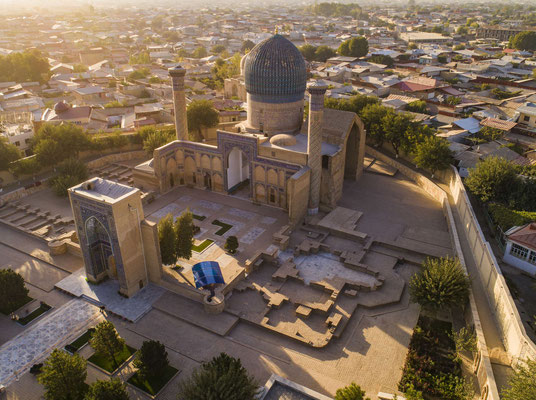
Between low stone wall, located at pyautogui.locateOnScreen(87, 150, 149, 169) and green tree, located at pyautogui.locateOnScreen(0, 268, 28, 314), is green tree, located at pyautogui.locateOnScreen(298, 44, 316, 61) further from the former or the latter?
green tree, located at pyautogui.locateOnScreen(0, 268, 28, 314)

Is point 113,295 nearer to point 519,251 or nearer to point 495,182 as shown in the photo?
point 519,251

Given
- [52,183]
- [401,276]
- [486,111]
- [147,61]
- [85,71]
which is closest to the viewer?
[401,276]

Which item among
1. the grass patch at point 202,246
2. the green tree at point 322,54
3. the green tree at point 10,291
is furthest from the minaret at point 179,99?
the green tree at point 322,54

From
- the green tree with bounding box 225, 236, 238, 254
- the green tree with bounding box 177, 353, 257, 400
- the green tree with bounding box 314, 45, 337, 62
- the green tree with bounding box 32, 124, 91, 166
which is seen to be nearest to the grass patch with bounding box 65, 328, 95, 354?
the green tree with bounding box 177, 353, 257, 400

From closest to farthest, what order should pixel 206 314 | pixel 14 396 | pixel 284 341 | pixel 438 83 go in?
pixel 14 396 → pixel 284 341 → pixel 206 314 → pixel 438 83

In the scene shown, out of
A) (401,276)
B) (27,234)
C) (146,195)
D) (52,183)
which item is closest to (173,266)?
(146,195)

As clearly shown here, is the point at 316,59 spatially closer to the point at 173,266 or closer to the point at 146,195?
the point at 146,195
